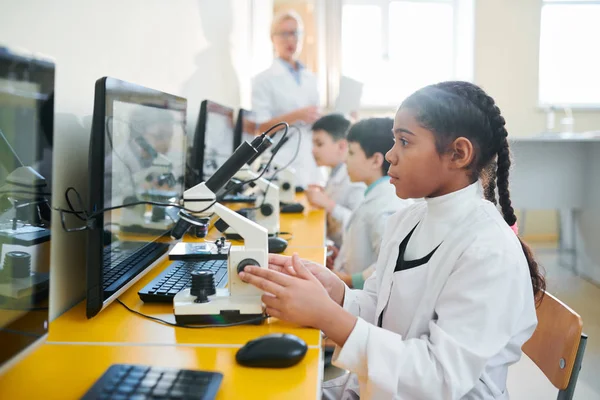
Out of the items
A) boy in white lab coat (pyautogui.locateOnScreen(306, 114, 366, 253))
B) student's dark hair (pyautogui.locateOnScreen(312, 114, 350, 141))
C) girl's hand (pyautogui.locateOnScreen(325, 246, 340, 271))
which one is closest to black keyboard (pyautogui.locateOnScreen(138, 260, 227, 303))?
girl's hand (pyautogui.locateOnScreen(325, 246, 340, 271))

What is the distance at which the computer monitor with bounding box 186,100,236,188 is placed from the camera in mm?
1916

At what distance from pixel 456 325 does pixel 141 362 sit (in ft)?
1.61

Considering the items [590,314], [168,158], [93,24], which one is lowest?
[590,314]

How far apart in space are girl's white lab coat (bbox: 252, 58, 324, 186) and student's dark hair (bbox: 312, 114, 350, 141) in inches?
15.6

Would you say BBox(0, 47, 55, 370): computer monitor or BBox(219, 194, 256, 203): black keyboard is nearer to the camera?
BBox(0, 47, 55, 370): computer monitor

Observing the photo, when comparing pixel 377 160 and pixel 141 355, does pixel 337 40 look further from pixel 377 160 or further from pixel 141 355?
pixel 141 355

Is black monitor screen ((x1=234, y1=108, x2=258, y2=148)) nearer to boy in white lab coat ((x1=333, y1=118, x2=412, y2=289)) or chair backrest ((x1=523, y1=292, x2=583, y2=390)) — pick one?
boy in white lab coat ((x1=333, y1=118, x2=412, y2=289))

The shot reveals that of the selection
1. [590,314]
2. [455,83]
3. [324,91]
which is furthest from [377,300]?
[324,91]

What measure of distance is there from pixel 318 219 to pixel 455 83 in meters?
1.18

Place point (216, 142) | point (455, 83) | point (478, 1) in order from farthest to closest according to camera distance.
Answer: point (478, 1) < point (216, 142) < point (455, 83)

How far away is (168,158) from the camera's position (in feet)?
4.82

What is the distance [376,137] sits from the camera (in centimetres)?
216

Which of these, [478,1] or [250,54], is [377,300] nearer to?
[250,54]

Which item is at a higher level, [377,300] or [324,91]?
[324,91]
